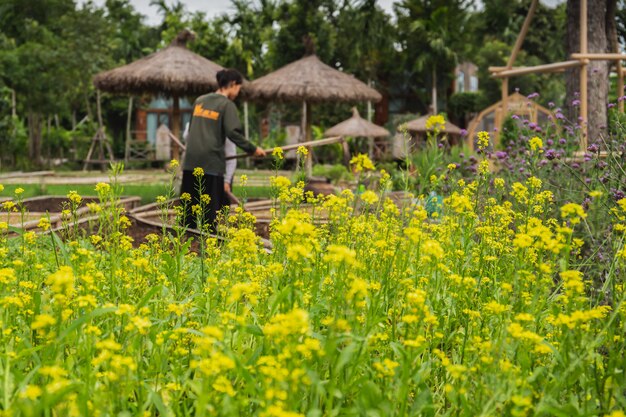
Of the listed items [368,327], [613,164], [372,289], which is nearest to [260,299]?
[372,289]

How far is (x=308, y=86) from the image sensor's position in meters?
16.1

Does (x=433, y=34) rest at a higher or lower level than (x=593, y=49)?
higher

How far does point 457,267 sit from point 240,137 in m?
3.78

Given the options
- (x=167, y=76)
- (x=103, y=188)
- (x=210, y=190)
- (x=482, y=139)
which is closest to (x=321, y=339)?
(x=103, y=188)

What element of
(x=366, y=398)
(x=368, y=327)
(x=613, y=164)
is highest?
(x=613, y=164)

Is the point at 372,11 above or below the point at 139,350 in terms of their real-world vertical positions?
above

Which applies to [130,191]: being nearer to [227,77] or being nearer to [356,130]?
[227,77]

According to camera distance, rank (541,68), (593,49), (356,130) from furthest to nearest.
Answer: (356,130), (593,49), (541,68)

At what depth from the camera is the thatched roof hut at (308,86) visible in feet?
52.6

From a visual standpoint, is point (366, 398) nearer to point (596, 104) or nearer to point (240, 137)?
point (240, 137)

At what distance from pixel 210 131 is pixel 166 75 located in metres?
10.9

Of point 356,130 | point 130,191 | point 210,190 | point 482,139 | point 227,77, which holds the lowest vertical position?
point 130,191

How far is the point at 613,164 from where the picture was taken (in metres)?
3.88

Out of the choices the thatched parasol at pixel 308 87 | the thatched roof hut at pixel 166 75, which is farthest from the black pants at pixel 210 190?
the thatched roof hut at pixel 166 75
